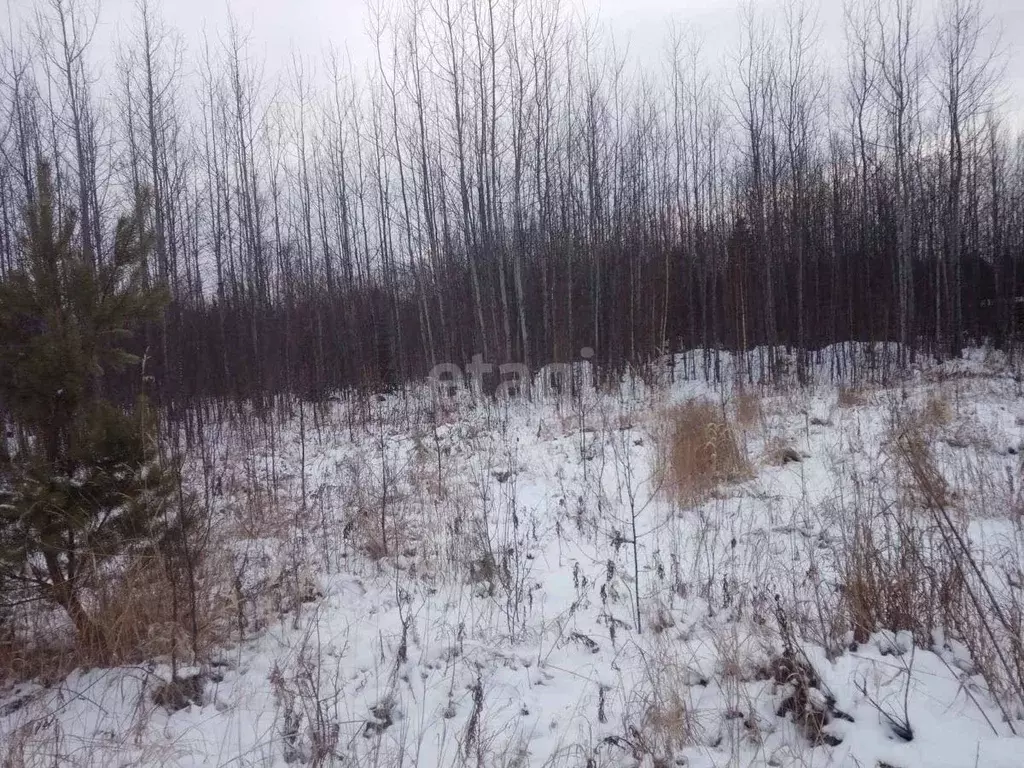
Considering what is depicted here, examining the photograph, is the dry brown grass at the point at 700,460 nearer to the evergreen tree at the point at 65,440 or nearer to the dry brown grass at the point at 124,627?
the dry brown grass at the point at 124,627

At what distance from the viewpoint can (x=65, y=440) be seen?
9.48ft

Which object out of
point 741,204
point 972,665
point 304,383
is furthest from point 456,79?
point 972,665

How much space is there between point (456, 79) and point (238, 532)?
11926mm

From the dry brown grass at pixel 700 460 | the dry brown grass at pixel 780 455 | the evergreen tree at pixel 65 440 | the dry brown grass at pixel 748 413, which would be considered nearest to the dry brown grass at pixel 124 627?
the evergreen tree at pixel 65 440

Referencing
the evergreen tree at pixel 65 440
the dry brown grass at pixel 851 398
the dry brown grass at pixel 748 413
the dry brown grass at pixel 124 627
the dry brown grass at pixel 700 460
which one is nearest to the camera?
the evergreen tree at pixel 65 440

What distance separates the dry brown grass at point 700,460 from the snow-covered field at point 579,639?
0.10m

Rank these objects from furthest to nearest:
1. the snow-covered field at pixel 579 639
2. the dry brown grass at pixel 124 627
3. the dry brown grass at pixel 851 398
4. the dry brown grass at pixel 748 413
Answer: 1. the dry brown grass at pixel 851 398
2. the dry brown grass at pixel 748 413
3. the dry brown grass at pixel 124 627
4. the snow-covered field at pixel 579 639

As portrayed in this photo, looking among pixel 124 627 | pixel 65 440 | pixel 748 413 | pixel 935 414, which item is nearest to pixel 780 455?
pixel 748 413

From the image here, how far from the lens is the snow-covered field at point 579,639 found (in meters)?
2.13

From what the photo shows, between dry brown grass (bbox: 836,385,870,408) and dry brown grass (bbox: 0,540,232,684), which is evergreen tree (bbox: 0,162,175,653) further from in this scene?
dry brown grass (bbox: 836,385,870,408)

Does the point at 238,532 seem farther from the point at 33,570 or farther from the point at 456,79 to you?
the point at 456,79

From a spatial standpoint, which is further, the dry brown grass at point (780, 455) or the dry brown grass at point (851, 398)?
the dry brown grass at point (851, 398)

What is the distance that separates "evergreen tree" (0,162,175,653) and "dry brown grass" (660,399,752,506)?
4.02 meters

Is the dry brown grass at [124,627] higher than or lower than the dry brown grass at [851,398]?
lower
